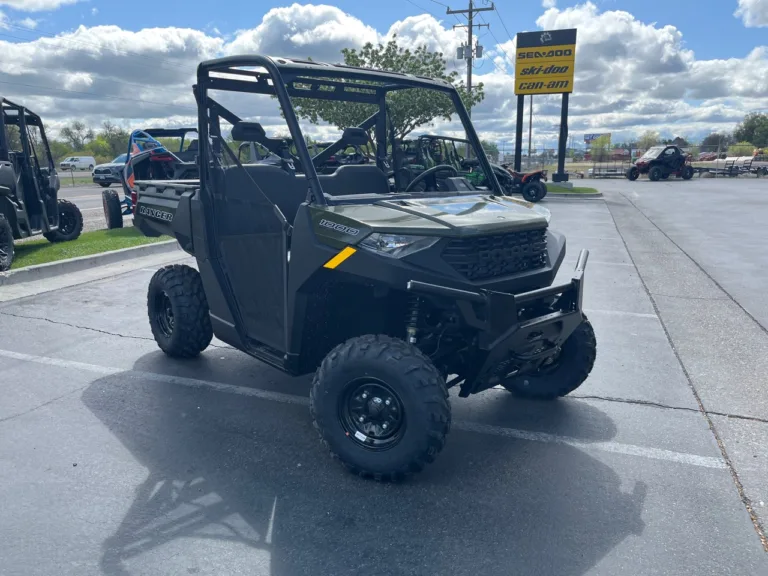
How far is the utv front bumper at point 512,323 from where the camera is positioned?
311cm

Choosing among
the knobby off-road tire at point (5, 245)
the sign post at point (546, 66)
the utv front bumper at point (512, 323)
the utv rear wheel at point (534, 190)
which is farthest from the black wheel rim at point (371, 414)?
the sign post at point (546, 66)

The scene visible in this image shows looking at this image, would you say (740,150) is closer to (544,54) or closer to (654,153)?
(654,153)

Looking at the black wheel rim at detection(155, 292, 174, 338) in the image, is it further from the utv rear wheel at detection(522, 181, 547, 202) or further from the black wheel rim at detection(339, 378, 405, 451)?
the utv rear wheel at detection(522, 181, 547, 202)

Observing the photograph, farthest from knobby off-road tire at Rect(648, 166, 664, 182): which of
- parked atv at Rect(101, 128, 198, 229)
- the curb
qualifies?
the curb

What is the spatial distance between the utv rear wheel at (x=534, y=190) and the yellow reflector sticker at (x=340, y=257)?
19717 mm

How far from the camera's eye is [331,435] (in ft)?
11.2

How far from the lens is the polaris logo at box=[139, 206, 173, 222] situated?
4961mm

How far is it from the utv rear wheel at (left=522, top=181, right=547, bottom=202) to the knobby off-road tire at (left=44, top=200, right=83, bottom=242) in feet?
50.0

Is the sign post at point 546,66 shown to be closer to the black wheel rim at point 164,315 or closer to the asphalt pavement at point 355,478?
the black wheel rim at point 164,315

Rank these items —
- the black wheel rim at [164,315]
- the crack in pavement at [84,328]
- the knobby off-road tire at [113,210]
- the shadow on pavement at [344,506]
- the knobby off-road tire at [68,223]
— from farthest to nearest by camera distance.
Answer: the knobby off-road tire at [113,210]
the knobby off-road tire at [68,223]
the crack in pavement at [84,328]
the black wheel rim at [164,315]
the shadow on pavement at [344,506]

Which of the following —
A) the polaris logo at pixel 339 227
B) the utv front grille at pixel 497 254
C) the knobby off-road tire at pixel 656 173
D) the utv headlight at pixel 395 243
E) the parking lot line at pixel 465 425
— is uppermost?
the polaris logo at pixel 339 227

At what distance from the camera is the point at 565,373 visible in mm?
4402

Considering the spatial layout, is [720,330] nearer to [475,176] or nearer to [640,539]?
[475,176]

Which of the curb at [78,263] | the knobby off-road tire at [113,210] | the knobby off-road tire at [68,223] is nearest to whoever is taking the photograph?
the curb at [78,263]
